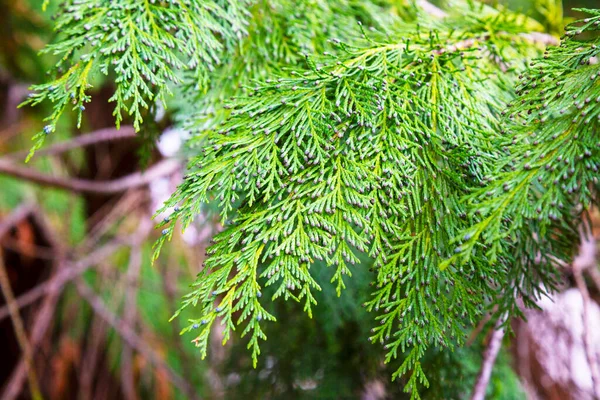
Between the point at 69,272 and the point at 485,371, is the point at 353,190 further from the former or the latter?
the point at 69,272

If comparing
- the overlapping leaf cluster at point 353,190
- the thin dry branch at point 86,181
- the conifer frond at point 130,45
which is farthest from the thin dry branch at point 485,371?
the thin dry branch at point 86,181

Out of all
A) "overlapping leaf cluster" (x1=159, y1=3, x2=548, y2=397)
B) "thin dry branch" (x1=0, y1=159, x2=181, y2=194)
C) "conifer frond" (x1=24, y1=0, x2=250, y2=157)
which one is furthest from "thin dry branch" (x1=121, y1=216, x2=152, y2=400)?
"overlapping leaf cluster" (x1=159, y1=3, x2=548, y2=397)

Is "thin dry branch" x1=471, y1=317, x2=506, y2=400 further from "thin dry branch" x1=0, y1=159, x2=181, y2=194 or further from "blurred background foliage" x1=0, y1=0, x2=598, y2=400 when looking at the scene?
"thin dry branch" x1=0, y1=159, x2=181, y2=194

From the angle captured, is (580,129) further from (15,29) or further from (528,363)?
(15,29)

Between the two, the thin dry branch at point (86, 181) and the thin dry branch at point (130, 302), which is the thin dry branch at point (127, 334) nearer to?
the thin dry branch at point (130, 302)

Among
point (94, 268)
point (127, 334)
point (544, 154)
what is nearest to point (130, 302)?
point (127, 334)

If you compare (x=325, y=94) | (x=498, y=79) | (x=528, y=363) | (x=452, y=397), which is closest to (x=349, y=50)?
(x=325, y=94)
